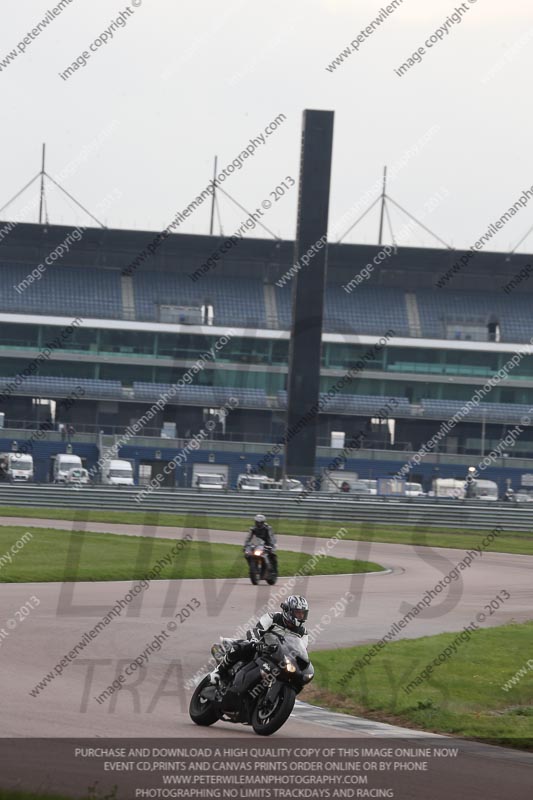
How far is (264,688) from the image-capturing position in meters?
10.4

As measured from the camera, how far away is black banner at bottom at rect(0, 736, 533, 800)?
26.5ft

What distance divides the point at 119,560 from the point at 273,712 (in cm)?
1734

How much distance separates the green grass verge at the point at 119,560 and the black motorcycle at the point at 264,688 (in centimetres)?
1267

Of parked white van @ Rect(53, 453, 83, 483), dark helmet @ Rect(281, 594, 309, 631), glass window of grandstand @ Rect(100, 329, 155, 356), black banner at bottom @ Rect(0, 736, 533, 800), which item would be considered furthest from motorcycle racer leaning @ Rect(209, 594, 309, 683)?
glass window of grandstand @ Rect(100, 329, 155, 356)

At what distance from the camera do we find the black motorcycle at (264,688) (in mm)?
10234

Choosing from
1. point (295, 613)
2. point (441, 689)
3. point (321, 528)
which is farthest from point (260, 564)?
point (321, 528)

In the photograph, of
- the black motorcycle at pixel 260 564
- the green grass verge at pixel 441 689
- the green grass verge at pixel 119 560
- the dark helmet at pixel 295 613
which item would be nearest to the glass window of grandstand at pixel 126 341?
the green grass verge at pixel 119 560

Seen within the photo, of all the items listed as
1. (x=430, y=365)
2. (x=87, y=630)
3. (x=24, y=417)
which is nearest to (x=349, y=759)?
(x=87, y=630)

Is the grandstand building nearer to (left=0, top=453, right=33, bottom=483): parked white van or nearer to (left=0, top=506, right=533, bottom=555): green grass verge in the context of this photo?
(left=0, top=453, right=33, bottom=483): parked white van

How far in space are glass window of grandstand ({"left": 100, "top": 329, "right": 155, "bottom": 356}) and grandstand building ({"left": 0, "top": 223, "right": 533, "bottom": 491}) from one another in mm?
84

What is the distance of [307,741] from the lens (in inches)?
403

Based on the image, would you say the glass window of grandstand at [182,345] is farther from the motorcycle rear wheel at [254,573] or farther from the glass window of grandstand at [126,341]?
the motorcycle rear wheel at [254,573]

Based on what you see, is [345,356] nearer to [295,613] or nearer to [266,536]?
[266,536]

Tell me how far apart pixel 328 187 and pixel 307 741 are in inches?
1749
